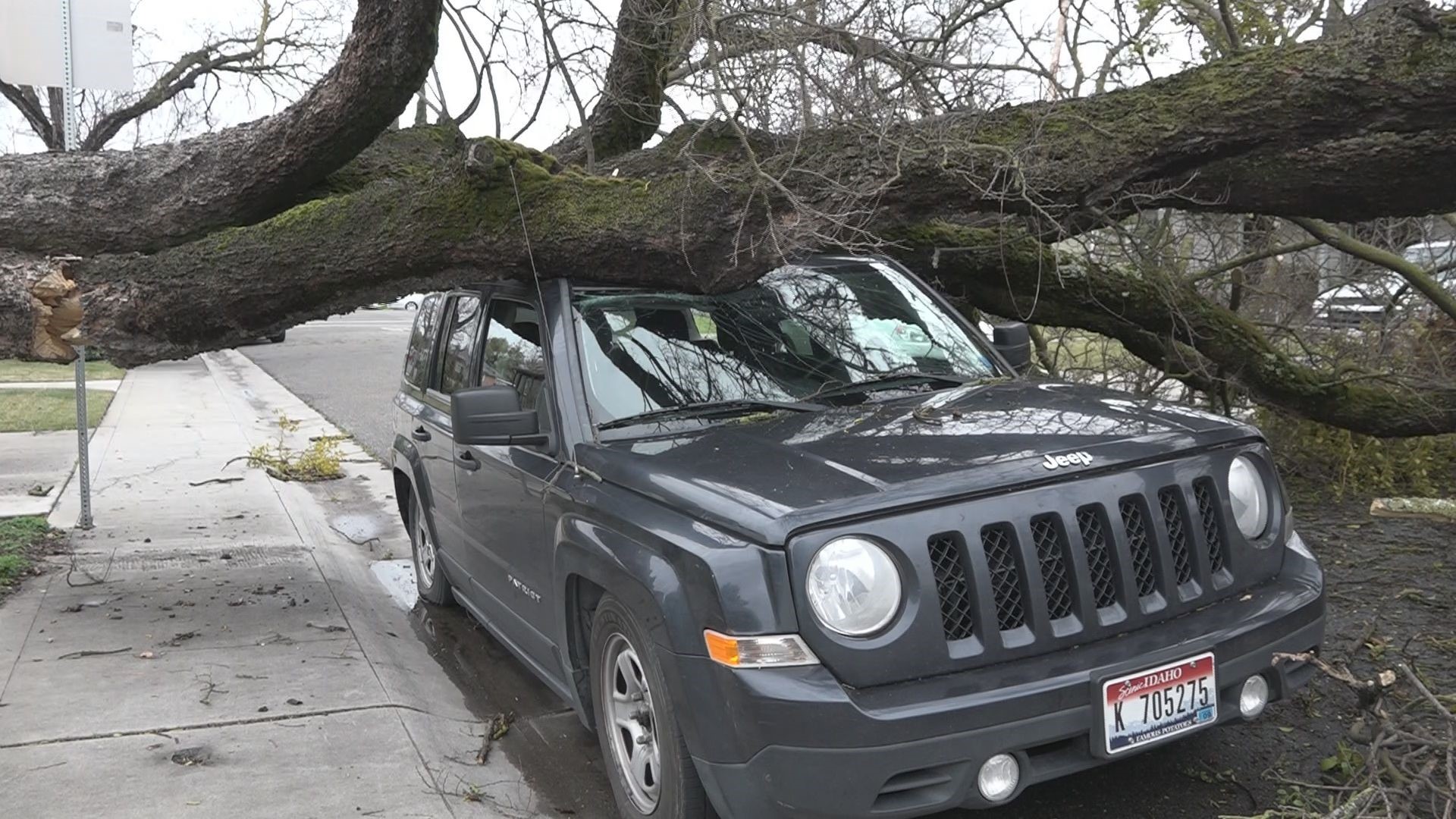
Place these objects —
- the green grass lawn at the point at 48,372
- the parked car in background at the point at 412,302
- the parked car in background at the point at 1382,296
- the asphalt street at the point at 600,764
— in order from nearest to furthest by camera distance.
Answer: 1. the asphalt street at the point at 600,764
2. the parked car in background at the point at 412,302
3. the parked car in background at the point at 1382,296
4. the green grass lawn at the point at 48,372

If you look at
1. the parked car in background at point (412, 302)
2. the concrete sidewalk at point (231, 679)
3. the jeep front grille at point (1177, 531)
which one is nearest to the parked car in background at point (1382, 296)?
the jeep front grille at point (1177, 531)

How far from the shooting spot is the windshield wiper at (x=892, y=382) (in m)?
4.31

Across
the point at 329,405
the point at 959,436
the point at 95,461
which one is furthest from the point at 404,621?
the point at 329,405

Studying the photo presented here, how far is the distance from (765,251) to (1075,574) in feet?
5.86

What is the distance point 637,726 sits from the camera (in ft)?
11.8

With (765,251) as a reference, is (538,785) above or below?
below

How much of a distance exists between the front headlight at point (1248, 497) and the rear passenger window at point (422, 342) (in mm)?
3843

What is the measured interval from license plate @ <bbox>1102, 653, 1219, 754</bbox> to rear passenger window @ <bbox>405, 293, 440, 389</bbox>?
155 inches

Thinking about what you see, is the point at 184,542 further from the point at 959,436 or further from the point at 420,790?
the point at 959,436

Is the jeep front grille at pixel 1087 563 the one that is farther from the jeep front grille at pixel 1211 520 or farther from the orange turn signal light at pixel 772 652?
the orange turn signal light at pixel 772 652

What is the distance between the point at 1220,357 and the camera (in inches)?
266

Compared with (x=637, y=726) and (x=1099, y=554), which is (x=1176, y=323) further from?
(x=637, y=726)

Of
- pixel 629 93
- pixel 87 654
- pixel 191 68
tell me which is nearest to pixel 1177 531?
pixel 87 654

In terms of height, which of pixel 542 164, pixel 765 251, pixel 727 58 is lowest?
pixel 765 251
